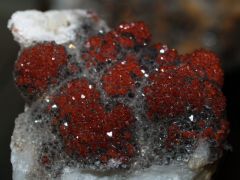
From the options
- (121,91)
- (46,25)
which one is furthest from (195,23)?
(121,91)

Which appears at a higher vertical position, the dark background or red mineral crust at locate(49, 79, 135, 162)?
the dark background

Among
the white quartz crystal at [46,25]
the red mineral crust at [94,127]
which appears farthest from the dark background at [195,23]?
the red mineral crust at [94,127]

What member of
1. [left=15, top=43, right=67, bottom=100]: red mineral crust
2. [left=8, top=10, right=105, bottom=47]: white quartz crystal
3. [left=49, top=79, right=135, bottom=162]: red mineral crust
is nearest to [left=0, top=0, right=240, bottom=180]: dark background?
[left=8, top=10, right=105, bottom=47]: white quartz crystal

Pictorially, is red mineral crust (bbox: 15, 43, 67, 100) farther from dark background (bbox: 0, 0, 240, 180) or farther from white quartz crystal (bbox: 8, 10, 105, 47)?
dark background (bbox: 0, 0, 240, 180)

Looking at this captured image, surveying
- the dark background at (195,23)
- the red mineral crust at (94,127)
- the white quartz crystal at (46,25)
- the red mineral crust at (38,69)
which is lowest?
the red mineral crust at (94,127)

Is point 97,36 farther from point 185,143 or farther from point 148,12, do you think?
point 148,12

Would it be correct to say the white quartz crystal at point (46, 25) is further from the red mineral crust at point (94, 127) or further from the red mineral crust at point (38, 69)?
the red mineral crust at point (94, 127)

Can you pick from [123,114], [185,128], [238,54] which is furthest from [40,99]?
[238,54]
